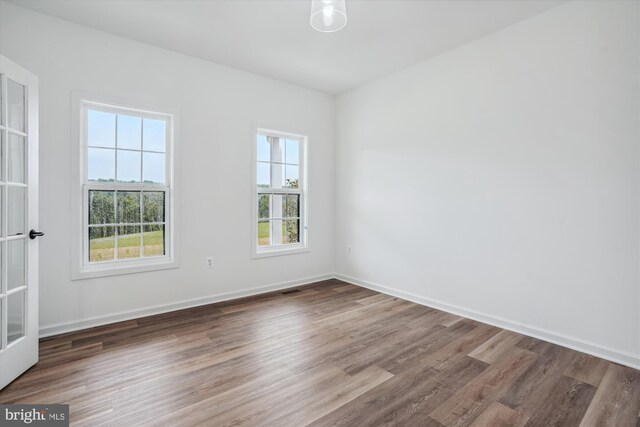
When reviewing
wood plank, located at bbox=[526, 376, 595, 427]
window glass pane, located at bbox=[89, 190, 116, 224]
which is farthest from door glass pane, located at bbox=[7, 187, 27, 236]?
wood plank, located at bbox=[526, 376, 595, 427]

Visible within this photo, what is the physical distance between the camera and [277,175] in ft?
14.4

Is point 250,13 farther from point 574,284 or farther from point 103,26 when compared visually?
point 574,284

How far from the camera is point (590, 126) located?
2.49 m

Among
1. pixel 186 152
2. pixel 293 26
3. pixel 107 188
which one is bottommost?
pixel 107 188

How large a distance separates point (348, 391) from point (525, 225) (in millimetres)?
2140

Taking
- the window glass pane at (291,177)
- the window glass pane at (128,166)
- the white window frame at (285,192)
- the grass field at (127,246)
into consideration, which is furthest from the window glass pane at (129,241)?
the window glass pane at (291,177)

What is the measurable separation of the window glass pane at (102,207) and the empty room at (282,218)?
0.02m


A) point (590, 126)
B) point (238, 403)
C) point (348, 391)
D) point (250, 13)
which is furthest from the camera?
point (250, 13)

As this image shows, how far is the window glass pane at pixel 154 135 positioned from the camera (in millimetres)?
3350

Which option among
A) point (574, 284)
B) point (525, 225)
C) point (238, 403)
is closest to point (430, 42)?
point (525, 225)

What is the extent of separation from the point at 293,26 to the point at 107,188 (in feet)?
7.82

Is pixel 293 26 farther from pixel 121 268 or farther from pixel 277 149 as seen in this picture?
pixel 121 268

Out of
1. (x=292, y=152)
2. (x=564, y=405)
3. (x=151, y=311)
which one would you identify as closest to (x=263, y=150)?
(x=292, y=152)

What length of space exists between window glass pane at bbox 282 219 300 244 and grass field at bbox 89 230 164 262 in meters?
1.60
